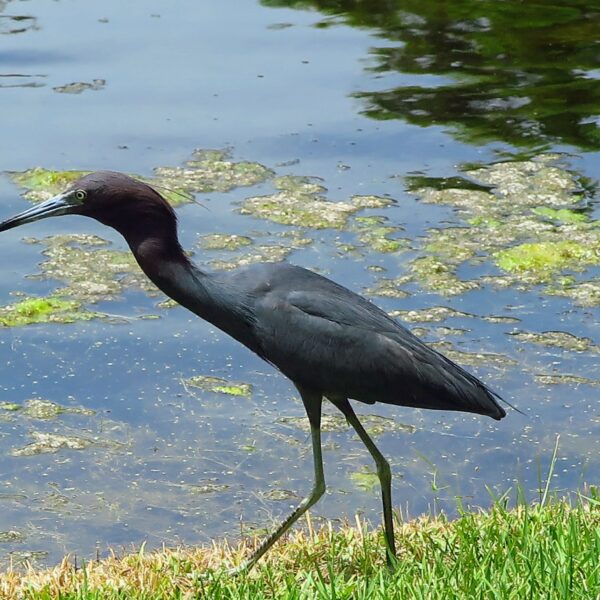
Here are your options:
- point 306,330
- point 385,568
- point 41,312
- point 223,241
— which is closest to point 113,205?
point 306,330

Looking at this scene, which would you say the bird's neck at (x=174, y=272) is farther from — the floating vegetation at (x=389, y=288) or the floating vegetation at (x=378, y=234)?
the floating vegetation at (x=378, y=234)

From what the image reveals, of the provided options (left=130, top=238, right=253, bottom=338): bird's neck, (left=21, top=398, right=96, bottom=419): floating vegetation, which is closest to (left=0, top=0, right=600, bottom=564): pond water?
(left=21, top=398, right=96, bottom=419): floating vegetation

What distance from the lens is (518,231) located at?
7820 millimetres

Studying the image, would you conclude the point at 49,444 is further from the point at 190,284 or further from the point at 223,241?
the point at 223,241

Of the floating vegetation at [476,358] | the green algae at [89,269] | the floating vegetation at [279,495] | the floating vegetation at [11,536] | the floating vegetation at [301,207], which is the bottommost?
the floating vegetation at [11,536]

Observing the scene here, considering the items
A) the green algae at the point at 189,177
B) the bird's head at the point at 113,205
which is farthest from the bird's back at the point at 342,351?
the green algae at the point at 189,177

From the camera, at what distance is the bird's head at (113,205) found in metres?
4.42

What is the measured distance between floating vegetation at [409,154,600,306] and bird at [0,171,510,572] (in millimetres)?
2558

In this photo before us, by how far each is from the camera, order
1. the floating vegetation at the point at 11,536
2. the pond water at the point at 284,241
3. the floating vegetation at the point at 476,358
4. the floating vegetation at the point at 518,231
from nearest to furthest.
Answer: the floating vegetation at the point at 11,536, the pond water at the point at 284,241, the floating vegetation at the point at 476,358, the floating vegetation at the point at 518,231

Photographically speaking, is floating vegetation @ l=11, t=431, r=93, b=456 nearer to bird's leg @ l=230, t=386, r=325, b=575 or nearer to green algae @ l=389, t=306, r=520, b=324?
bird's leg @ l=230, t=386, r=325, b=575

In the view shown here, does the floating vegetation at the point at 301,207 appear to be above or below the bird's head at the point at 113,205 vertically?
below

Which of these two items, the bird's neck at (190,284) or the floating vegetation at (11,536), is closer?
the bird's neck at (190,284)

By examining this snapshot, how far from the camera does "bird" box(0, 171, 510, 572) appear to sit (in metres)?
4.55

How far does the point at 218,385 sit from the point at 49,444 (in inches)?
33.8
